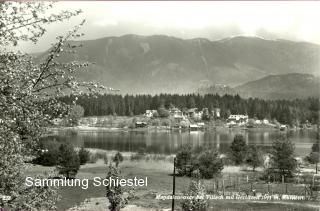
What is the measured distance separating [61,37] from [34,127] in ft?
7.72

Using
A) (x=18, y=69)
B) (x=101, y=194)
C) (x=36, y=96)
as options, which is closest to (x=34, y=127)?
(x=36, y=96)

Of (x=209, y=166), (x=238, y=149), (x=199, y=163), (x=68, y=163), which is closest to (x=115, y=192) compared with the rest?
(x=68, y=163)

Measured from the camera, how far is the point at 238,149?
3238 inches

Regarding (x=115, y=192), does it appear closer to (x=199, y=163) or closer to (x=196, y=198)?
(x=196, y=198)

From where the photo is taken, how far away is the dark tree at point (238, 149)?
3206 inches

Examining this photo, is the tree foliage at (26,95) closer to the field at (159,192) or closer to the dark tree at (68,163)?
the field at (159,192)

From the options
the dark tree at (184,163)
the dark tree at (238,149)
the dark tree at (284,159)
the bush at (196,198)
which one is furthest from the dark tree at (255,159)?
the bush at (196,198)

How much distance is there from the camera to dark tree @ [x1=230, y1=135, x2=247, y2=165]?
267 ft

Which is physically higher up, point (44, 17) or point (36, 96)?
point (44, 17)

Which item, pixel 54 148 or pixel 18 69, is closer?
pixel 18 69

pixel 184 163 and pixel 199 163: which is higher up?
pixel 199 163

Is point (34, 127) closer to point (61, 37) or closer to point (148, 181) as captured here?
point (61, 37)

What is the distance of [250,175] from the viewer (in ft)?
215

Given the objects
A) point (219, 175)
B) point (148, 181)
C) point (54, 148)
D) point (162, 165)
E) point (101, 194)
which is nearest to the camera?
point (101, 194)
